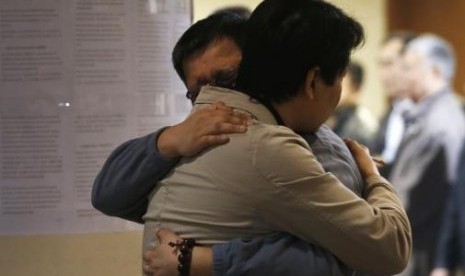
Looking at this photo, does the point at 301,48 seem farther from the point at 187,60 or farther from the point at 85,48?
the point at 85,48

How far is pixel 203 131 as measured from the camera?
126 centimetres

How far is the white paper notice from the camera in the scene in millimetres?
1951

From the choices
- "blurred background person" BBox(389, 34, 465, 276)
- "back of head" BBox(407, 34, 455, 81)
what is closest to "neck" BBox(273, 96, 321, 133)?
"blurred background person" BBox(389, 34, 465, 276)

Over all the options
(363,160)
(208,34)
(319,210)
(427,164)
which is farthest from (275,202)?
(427,164)

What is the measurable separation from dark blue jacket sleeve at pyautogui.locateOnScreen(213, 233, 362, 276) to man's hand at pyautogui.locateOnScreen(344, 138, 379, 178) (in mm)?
204

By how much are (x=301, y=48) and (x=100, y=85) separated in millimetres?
829

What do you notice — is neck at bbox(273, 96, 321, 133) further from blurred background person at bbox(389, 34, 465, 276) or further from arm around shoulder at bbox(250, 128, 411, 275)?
blurred background person at bbox(389, 34, 465, 276)

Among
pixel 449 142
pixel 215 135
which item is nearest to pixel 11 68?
pixel 215 135

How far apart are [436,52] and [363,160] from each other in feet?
9.24

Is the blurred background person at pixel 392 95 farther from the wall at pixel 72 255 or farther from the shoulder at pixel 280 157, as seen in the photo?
the shoulder at pixel 280 157

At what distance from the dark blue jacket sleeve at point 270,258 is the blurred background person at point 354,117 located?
278 cm

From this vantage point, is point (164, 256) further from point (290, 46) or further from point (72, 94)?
point (72, 94)

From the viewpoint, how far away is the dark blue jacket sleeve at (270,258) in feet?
4.09

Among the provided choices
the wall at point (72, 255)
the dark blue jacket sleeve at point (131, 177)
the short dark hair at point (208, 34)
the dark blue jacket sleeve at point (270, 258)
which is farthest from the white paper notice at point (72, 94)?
the dark blue jacket sleeve at point (270, 258)
